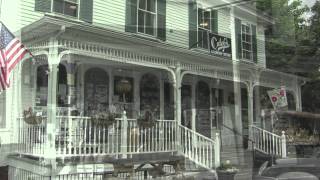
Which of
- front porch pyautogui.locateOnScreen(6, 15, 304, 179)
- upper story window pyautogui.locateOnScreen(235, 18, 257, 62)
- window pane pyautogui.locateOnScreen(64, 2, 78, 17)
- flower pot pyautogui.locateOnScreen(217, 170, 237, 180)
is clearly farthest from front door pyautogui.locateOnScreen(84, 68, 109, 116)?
flower pot pyautogui.locateOnScreen(217, 170, 237, 180)

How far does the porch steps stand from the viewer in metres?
3.32

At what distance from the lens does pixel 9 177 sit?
7.91 m

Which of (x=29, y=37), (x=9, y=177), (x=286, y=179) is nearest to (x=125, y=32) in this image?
(x=29, y=37)

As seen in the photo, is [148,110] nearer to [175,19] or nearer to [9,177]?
[175,19]

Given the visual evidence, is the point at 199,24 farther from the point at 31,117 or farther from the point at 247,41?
the point at 31,117

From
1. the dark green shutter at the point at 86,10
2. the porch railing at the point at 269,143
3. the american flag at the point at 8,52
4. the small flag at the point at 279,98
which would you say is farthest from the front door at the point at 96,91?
the small flag at the point at 279,98

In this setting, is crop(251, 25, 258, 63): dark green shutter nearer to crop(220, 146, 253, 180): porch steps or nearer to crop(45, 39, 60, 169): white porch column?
crop(220, 146, 253, 180): porch steps

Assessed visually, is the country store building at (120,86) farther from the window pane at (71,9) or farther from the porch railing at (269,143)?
the porch railing at (269,143)

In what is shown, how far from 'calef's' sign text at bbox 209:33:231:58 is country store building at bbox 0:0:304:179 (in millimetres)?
29

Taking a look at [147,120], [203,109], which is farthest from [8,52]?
[203,109]

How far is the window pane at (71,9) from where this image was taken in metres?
8.56

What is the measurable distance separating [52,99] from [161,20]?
3245 millimetres

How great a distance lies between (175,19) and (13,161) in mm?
4397

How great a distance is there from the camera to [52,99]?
7539 mm
